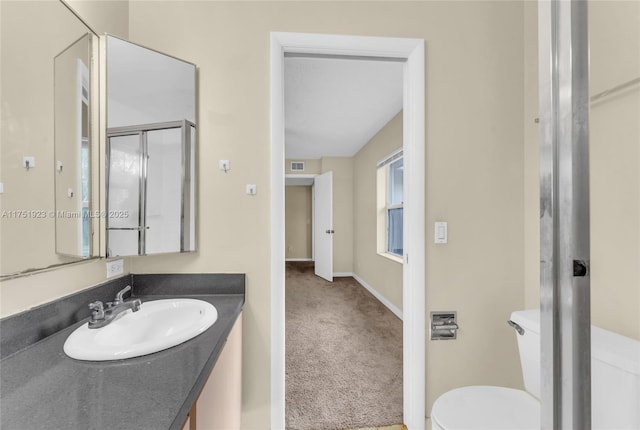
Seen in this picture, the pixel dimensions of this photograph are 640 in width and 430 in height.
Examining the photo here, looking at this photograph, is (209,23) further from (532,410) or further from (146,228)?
(532,410)

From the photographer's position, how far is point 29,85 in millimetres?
812

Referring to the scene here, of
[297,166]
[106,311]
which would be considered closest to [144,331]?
[106,311]

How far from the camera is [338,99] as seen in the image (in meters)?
2.79

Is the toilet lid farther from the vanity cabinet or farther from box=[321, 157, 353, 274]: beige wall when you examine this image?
box=[321, 157, 353, 274]: beige wall

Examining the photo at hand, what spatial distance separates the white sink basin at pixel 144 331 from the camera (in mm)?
756

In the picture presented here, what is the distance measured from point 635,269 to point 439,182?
3.31 feet

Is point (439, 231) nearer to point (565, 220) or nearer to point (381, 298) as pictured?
point (565, 220)

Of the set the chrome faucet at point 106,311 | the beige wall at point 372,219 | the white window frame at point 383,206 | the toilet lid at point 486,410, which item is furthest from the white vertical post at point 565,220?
the white window frame at point 383,206

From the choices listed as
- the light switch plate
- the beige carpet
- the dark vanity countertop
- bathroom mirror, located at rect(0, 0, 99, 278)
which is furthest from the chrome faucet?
the light switch plate

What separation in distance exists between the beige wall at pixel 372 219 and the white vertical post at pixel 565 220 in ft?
9.44

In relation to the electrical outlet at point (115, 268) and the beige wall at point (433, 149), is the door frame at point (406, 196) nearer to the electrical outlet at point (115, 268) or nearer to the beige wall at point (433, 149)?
the beige wall at point (433, 149)

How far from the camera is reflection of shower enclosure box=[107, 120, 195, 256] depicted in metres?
1.20

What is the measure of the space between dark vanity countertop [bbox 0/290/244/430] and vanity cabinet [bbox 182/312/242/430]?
3.4 inches

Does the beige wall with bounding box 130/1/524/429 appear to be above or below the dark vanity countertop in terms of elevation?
above
